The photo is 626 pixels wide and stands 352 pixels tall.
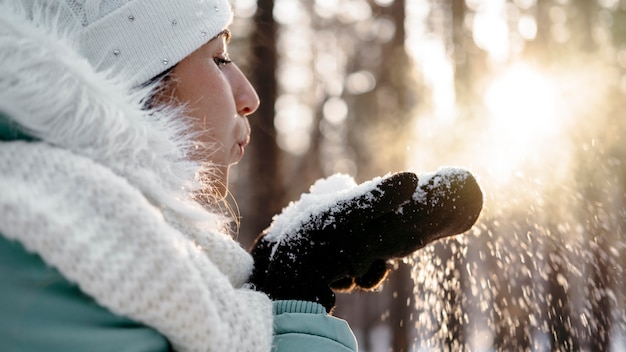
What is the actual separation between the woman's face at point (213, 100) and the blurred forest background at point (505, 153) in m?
0.57

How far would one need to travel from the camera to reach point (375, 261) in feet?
5.96

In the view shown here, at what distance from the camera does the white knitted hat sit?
5.13 ft

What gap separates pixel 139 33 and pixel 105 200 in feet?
2.28

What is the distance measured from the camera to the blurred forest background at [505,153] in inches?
138

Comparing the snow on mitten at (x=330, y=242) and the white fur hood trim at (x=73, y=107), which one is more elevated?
the white fur hood trim at (x=73, y=107)

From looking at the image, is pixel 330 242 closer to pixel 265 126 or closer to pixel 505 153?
pixel 505 153

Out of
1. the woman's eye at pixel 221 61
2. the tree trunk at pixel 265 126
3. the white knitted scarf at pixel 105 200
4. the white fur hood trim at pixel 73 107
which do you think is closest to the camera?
the white knitted scarf at pixel 105 200

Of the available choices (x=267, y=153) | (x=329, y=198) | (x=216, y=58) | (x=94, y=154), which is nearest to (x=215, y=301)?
(x=94, y=154)

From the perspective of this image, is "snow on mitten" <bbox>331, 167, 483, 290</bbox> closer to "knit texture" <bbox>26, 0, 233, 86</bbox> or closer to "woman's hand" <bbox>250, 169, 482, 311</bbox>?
"woman's hand" <bbox>250, 169, 482, 311</bbox>

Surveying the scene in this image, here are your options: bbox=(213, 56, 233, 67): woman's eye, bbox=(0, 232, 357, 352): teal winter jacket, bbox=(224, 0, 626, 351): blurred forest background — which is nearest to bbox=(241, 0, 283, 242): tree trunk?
bbox=(224, 0, 626, 351): blurred forest background

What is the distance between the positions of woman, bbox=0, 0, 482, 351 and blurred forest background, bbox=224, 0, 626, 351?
0.59 metres

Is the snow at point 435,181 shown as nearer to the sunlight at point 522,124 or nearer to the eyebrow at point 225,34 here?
the eyebrow at point 225,34

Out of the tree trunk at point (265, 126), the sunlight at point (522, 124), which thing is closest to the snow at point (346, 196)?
the sunlight at point (522, 124)

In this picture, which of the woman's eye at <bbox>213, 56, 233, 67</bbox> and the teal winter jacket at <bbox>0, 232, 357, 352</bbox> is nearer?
the teal winter jacket at <bbox>0, 232, 357, 352</bbox>
